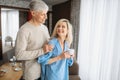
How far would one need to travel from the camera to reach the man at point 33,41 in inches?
41.6

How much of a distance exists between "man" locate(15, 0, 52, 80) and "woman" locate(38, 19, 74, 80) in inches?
2.5

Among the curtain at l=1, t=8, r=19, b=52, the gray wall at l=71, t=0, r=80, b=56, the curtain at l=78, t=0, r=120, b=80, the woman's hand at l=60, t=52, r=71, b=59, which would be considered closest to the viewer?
the woman's hand at l=60, t=52, r=71, b=59

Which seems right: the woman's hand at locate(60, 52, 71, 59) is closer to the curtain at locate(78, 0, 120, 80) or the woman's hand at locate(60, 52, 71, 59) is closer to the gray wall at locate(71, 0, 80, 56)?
the curtain at locate(78, 0, 120, 80)

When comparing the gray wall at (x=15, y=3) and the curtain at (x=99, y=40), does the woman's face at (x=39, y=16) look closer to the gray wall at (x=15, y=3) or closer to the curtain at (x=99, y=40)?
the curtain at (x=99, y=40)

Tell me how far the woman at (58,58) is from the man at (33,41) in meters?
0.06

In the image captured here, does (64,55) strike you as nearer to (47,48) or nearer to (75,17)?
(47,48)

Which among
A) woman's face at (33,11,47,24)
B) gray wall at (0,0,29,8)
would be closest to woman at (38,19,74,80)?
woman's face at (33,11,47,24)

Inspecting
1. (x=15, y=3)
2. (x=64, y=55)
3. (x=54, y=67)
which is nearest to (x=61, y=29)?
(x=64, y=55)

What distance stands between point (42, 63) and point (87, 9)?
2.25 metres

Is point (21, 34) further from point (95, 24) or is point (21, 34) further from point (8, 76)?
point (95, 24)

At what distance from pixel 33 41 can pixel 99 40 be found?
1851 mm

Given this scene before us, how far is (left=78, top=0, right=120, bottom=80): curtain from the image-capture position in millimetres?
2354

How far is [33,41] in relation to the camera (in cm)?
111

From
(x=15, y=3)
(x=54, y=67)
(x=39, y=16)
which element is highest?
(x=15, y=3)
